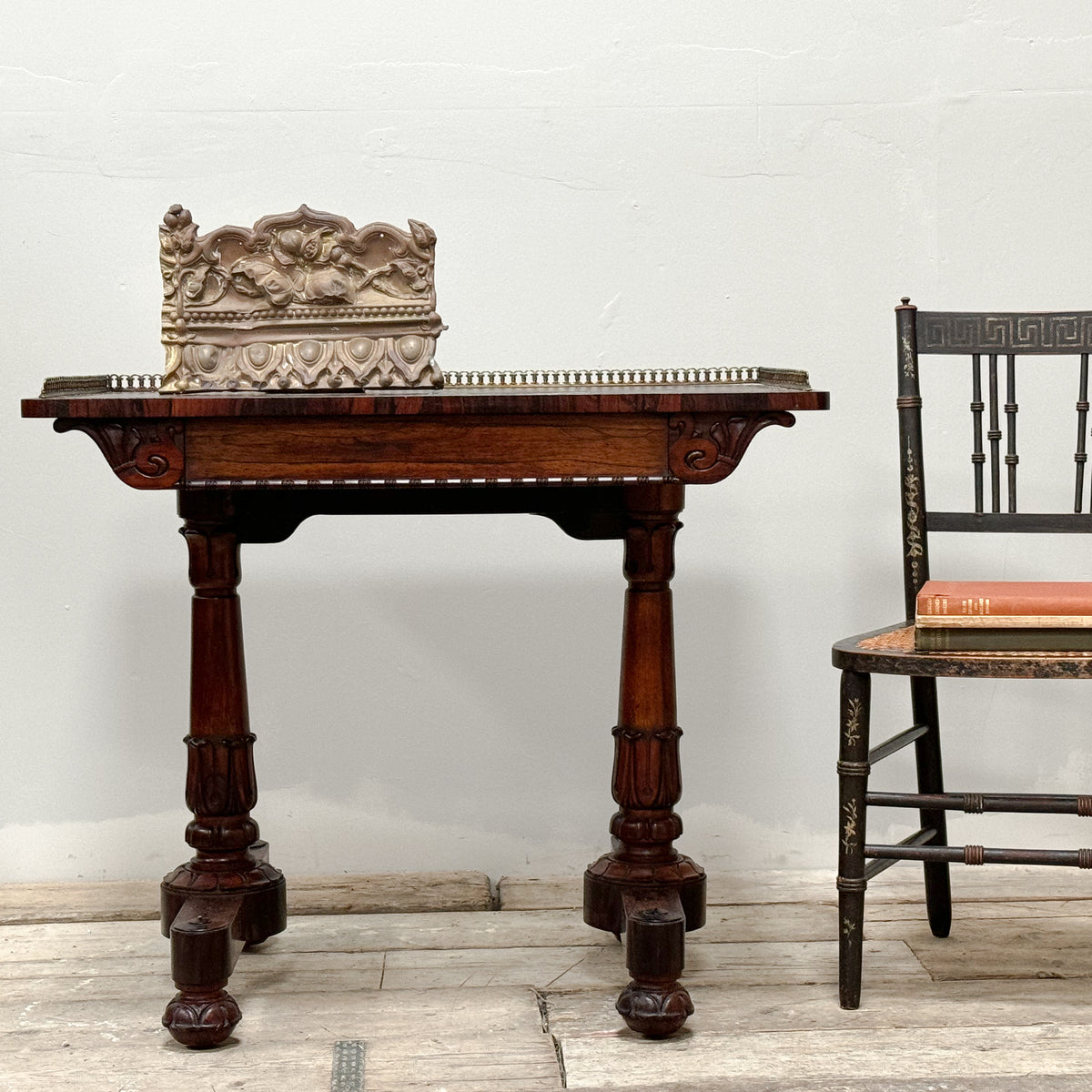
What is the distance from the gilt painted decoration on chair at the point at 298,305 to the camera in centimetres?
185

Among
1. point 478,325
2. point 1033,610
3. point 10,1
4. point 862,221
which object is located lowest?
point 1033,610

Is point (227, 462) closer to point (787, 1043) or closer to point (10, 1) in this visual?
point (787, 1043)

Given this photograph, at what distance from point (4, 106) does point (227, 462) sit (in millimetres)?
1160

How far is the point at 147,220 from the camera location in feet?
8.36

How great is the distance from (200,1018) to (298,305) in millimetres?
937

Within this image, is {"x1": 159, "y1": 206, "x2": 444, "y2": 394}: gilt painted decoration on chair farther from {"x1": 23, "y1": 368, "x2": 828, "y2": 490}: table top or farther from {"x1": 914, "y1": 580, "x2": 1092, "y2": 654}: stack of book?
{"x1": 914, "y1": 580, "x2": 1092, "y2": 654}: stack of book

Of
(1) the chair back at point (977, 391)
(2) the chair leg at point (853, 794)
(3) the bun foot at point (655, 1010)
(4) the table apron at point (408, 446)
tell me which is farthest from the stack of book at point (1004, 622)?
(3) the bun foot at point (655, 1010)

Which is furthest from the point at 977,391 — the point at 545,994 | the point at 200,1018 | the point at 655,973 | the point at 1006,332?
the point at 200,1018

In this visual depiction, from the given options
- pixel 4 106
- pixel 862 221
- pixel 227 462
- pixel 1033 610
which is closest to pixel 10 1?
pixel 4 106

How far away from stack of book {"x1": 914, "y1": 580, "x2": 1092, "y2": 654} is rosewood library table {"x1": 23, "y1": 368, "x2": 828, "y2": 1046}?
0.33 metres

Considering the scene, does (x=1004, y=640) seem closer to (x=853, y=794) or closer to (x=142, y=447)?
(x=853, y=794)

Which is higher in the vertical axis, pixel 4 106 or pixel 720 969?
pixel 4 106

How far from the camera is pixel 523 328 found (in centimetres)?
258

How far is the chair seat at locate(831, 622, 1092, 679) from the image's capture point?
1.77m
